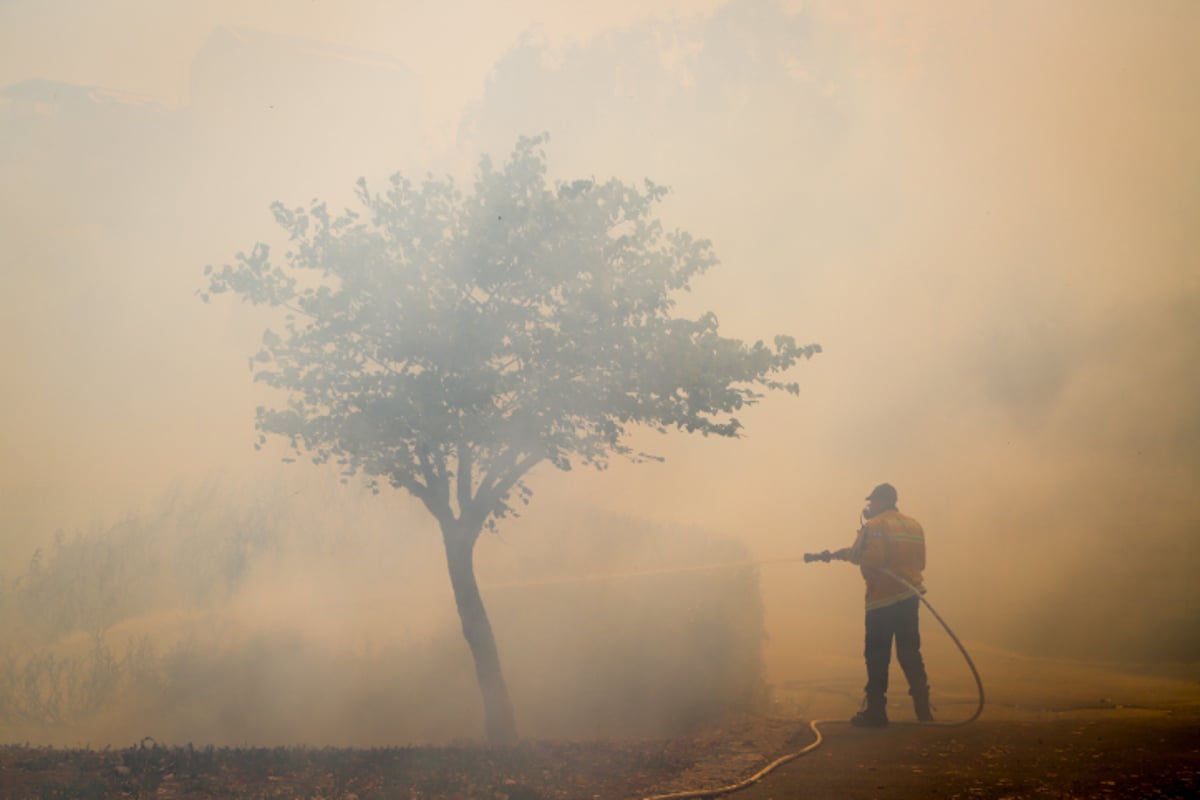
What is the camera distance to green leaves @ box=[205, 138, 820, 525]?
495 inches

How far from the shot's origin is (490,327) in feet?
41.1

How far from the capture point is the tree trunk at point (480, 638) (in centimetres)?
1363

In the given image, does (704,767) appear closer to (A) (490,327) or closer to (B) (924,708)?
(B) (924,708)

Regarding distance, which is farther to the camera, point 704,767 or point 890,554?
A: point 890,554

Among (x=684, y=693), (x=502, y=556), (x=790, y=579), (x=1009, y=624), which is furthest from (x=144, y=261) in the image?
(x=1009, y=624)

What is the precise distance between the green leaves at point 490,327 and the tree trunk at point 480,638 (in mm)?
1485

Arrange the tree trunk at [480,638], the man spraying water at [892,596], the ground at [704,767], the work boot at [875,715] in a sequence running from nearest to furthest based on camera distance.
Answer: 1. the ground at [704,767]
2. the work boot at [875,715]
3. the man spraying water at [892,596]
4. the tree trunk at [480,638]

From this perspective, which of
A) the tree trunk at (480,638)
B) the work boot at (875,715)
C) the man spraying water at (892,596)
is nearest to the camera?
the work boot at (875,715)

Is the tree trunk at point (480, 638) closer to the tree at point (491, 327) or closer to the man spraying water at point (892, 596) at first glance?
the tree at point (491, 327)

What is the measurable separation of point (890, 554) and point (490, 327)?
20.7 ft

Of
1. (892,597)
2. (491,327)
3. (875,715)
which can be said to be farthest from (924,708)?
(491,327)

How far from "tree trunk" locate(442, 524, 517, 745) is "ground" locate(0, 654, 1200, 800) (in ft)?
4.59

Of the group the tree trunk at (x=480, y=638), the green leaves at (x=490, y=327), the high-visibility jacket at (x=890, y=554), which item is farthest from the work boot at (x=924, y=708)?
the tree trunk at (x=480, y=638)

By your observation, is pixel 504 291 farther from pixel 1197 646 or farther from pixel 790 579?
pixel 790 579
